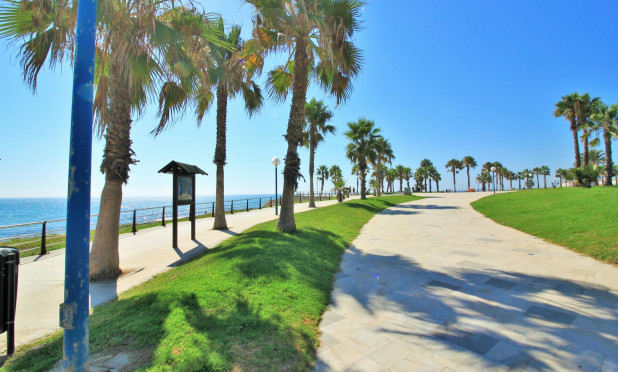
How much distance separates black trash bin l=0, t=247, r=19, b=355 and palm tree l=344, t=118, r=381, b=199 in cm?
2505

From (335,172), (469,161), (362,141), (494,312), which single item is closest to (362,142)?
(362,141)

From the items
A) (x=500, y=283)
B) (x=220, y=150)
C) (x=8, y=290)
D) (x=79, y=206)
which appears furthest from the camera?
(x=220, y=150)

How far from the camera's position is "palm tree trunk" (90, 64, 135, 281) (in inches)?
219

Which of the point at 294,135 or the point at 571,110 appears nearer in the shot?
the point at 294,135

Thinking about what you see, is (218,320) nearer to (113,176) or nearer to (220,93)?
(113,176)

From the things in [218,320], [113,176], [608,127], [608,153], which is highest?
[608,127]

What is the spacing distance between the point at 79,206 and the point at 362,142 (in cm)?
2540

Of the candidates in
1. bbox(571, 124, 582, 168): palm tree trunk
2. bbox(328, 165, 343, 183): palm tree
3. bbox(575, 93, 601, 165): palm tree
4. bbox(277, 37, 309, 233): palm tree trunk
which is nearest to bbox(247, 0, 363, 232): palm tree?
bbox(277, 37, 309, 233): palm tree trunk

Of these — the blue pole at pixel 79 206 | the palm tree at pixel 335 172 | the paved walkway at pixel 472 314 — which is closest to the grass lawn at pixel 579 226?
the paved walkway at pixel 472 314

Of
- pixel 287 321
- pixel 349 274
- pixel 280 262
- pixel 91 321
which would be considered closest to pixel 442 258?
pixel 349 274

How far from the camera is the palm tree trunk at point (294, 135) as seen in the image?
849 cm

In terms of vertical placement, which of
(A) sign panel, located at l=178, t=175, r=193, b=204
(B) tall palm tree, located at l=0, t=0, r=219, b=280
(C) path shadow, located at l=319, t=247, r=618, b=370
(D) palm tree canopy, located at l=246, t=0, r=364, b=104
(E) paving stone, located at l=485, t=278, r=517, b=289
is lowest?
(E) paving stone, located at l=485, t=278, r=517, b=289

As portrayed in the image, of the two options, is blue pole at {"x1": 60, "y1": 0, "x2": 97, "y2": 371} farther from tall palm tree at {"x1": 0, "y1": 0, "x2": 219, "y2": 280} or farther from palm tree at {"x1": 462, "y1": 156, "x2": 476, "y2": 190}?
palm tree at {"x1": 462, "y1": 156, "x2": 476, "y2": 190}

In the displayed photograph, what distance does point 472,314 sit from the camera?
138 inches
